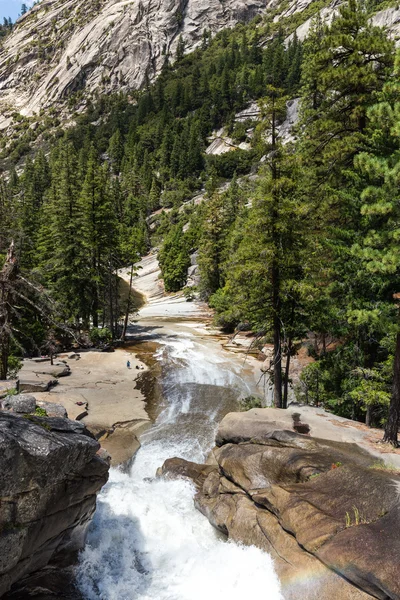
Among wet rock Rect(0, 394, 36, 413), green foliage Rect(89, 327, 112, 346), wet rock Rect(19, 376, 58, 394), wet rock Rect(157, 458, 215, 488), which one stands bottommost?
wet rock Rect(157, 458, 215, 488)

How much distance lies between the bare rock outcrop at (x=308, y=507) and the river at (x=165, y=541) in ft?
1.64

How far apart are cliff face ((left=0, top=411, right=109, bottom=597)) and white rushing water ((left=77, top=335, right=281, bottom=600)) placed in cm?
Answer: 108

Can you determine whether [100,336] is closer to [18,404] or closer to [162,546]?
[18,404]

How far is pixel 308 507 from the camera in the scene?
8906 millimetres

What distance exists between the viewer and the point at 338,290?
Answer: 51.3ft

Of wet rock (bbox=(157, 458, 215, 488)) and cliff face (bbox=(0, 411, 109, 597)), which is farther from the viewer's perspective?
wet rock (bbox=(157, 458, 215, 488))

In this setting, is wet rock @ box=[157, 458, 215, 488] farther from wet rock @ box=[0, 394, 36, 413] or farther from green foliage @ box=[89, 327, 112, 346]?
green foliage @ box=[89, 327, 112, 346]

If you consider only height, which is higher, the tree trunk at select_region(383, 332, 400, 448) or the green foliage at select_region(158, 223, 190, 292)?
the green foliage at select_region(158, 223, 190, 292)

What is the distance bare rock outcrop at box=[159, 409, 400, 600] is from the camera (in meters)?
7.01

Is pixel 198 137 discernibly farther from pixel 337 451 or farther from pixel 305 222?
pixel 337 451

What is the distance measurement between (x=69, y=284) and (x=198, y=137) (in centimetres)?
10496

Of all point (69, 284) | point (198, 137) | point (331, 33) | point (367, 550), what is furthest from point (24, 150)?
point (367, 550)

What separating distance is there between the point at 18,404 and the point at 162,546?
591 cm

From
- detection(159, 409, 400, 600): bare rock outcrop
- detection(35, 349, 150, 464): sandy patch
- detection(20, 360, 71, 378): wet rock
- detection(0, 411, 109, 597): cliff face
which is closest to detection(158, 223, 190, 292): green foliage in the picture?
detection(35, 349, 150, 464): sandy patch
